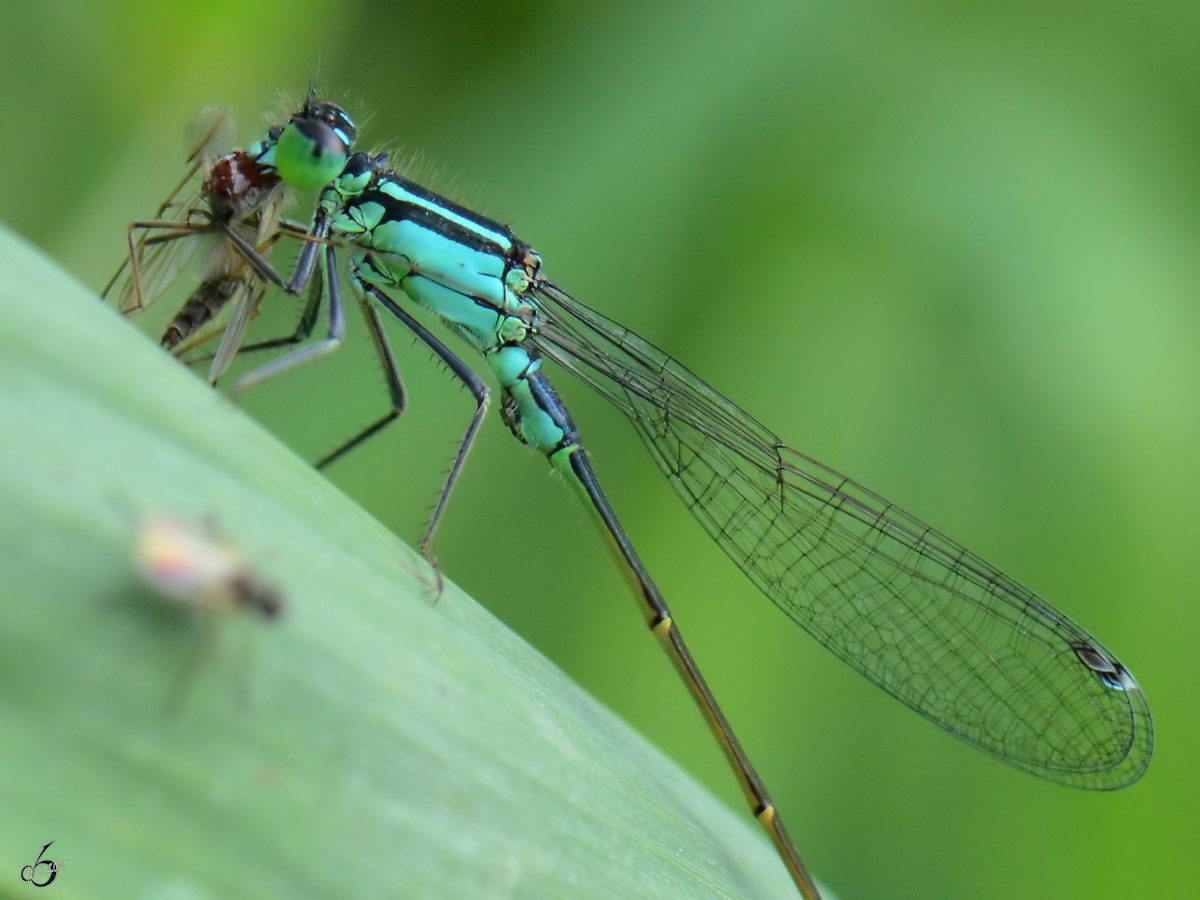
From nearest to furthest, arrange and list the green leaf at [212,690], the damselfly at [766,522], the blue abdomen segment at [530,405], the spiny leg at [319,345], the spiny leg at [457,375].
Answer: the green leaf at [212,690], the spiny leg at [319,345], the spiny leg at [457,375], the damselfly at [766,522], the blue abdomen segment at [530,405]

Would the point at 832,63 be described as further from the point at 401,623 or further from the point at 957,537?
the point at 401,623

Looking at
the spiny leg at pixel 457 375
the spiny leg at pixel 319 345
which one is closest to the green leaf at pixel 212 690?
the spiny leg at pixel 319 345

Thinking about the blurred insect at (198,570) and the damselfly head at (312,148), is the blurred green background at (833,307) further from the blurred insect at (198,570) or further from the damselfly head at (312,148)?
the blurred insect at (198,570)

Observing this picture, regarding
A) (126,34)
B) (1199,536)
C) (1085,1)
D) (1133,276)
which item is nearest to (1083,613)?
(1199,536)

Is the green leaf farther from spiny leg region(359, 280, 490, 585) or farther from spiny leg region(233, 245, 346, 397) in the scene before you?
spiny leg region(359, 280, 490, 585)

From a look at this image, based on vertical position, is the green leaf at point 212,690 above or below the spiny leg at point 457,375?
below

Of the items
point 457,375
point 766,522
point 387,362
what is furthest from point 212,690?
point 766,522
